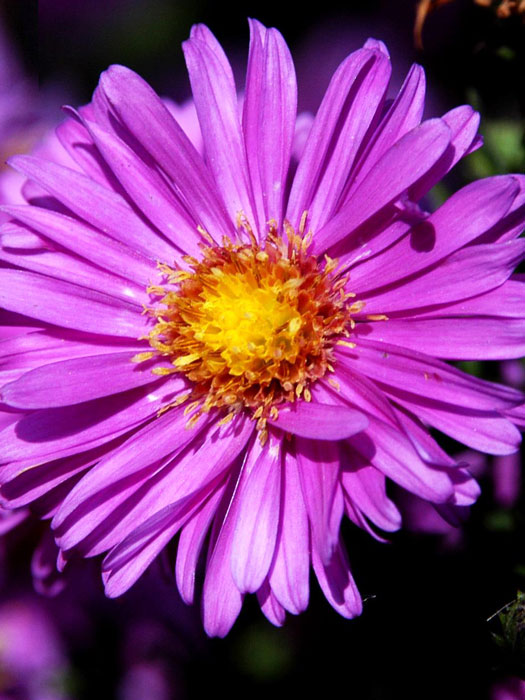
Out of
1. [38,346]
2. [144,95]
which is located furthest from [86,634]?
[144,95]

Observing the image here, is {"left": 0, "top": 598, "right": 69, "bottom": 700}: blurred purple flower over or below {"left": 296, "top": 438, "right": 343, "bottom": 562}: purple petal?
below

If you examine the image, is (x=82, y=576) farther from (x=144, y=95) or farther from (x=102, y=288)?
(x=144, y=95)

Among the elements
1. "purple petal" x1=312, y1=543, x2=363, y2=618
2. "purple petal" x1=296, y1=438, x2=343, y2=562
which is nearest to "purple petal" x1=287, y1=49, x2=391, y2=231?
"purple petal" x1=296, y1=438, x2=343, y2=562

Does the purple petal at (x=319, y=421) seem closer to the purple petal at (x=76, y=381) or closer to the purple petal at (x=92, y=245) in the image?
the purple petal at (x=76, y=381)

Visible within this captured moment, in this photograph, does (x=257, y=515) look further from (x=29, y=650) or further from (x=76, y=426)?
(x=29, y=650)

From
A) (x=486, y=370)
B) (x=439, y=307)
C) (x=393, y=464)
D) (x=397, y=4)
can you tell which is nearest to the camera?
(x=393, y=464)

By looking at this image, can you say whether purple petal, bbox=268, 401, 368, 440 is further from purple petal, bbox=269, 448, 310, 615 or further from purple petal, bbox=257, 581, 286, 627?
purple petal, bbox=257, 581, 286, 627
